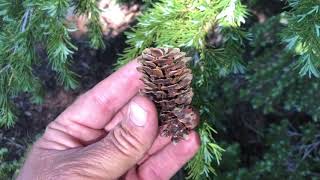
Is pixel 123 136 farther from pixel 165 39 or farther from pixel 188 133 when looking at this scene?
pixel 165 39

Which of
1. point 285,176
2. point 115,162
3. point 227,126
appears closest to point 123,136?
point 115,162

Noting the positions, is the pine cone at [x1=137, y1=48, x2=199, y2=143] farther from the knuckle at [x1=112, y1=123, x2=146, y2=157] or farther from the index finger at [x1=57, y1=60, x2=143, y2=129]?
the index finger at [x1=57, y1=60, x2=143, y2=129]

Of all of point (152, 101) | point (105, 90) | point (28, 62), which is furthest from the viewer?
point (28, 62)

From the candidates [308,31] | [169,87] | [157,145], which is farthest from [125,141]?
[308,31]

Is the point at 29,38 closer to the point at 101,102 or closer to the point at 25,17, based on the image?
the point at 25,17

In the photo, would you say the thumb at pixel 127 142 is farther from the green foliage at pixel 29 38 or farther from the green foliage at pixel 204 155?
the green foliage at pixel 29 38
